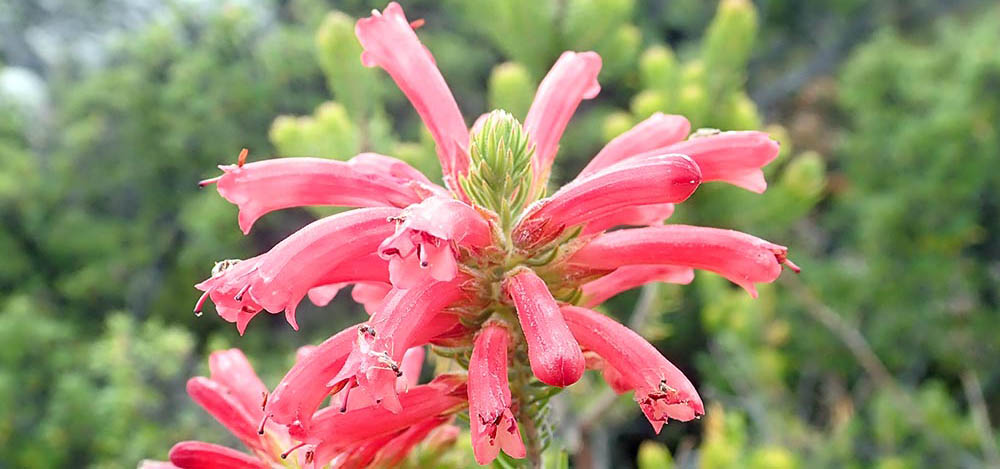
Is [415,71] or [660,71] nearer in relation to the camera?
[415,71]

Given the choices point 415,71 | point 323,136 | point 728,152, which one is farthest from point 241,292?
point 323,136

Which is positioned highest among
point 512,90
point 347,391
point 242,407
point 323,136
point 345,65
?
point 345,65

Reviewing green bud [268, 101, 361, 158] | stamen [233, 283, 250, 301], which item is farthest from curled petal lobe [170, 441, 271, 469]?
green bud [268, 101, 361, 158]

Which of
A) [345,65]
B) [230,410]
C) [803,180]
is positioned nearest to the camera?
[230,410]

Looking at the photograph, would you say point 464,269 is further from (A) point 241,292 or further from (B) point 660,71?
(B) point 660,71

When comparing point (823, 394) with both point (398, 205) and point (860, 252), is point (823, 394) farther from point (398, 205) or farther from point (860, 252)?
point (398, 205)

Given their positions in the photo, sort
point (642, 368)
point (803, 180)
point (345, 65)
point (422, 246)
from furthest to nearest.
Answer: point (803, 180)
point (345, 65)
point (642, 368)
point (422, 246)

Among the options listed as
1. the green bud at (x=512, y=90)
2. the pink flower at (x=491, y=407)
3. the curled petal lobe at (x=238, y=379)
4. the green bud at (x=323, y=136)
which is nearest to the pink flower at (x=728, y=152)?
the pink flower at (x=491, y=407)
